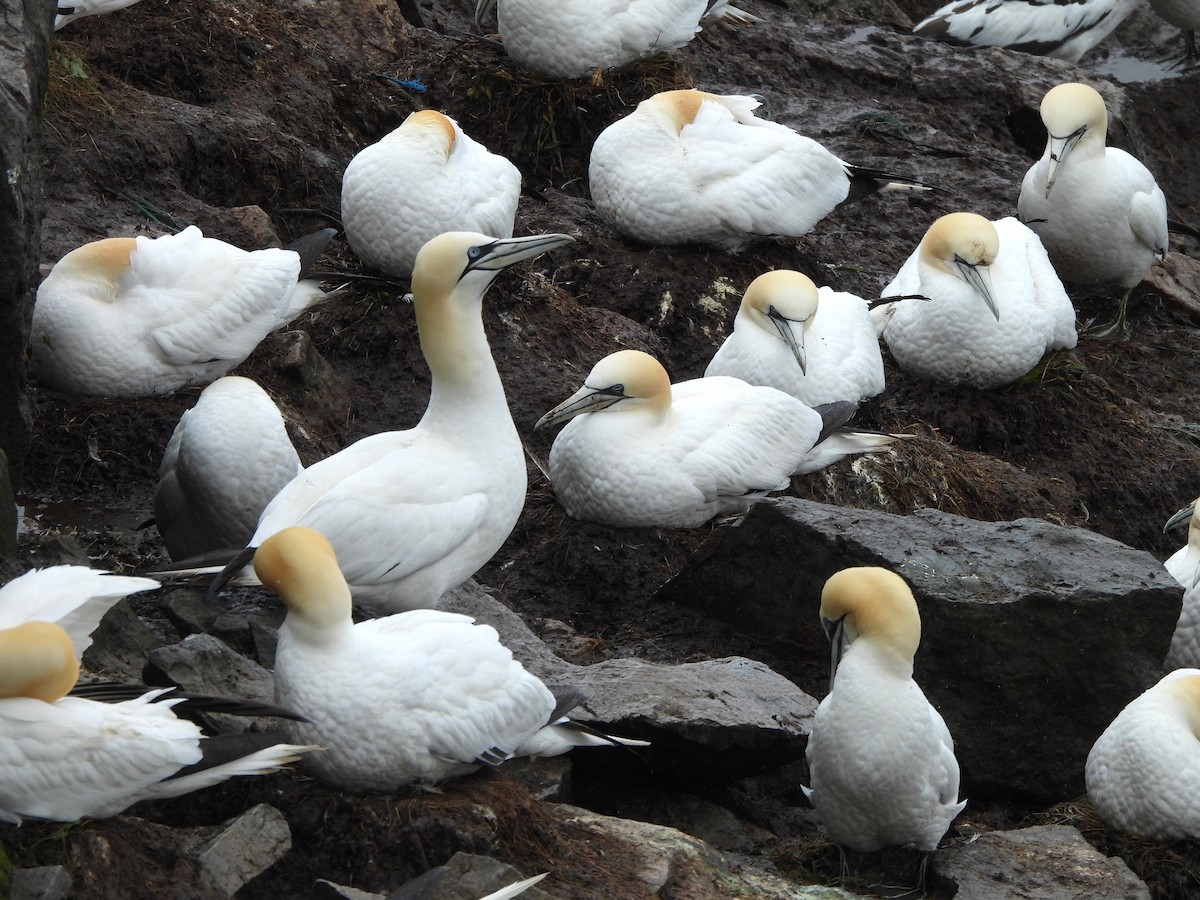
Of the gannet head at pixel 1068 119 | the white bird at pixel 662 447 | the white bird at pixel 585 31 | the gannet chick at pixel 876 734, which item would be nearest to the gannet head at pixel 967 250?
the gannet head at pixel 1068 119

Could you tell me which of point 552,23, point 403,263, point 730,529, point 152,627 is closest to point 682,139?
point 552,23

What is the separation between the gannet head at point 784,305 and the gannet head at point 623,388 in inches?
32.8

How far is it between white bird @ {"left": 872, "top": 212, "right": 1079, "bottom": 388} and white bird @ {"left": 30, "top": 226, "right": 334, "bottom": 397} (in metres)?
3.21

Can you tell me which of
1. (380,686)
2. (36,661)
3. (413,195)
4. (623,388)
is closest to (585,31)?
(413,195)

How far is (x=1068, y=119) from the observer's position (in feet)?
31.0

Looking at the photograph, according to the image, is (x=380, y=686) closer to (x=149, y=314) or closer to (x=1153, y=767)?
(x=1153, y=767)

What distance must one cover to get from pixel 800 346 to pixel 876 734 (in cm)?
283

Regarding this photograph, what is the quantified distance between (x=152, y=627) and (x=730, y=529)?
6.65ft

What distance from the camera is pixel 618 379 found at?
257 inches

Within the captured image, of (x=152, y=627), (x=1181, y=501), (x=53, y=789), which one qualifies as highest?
(x=53, y=789)

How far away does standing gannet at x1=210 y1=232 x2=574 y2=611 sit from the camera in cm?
505

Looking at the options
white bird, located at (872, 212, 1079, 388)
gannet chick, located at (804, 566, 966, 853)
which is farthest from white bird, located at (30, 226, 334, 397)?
white bird, located at (872, 212, 1079, 388)

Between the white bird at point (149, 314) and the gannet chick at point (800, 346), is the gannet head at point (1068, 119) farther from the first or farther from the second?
the white bird at point (149, 314)

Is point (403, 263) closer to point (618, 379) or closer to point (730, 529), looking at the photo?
point (618, 379)
